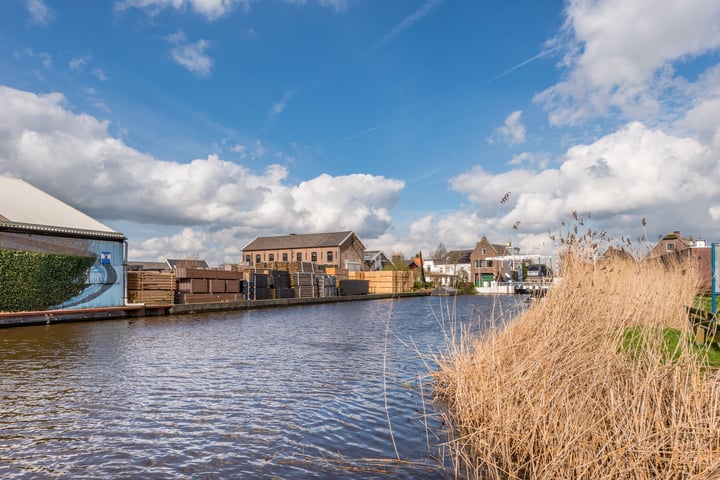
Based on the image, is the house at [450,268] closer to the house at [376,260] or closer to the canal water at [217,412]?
the house at [376,260]

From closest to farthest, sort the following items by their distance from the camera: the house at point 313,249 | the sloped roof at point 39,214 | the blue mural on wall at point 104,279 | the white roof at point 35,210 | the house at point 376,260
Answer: the sloped roof at point 39,214 → the white roof at point 35,210 → the blue mural on wall at point 104,279 → the house at point 313,249 → the house at point 376,260

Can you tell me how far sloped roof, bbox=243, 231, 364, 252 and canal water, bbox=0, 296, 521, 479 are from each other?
165 ft

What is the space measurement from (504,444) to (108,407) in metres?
5.78

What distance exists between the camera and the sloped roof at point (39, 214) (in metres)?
21.0

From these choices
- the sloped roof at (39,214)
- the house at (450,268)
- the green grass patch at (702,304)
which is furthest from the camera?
the house at (450,268)

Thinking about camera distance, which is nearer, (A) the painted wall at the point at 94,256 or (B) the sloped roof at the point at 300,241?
(A) the painted wall at the point at 94,256

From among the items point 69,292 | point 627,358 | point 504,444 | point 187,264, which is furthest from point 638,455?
point 187,264

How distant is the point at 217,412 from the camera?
22.9 feet

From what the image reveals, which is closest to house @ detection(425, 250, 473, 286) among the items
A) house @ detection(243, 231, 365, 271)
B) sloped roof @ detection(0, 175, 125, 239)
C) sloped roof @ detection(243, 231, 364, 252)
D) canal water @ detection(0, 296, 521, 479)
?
house @ detection(243, 231, 365, 271)

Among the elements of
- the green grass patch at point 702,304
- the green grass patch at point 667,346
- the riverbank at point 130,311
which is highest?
the green grass patch at point 667,346

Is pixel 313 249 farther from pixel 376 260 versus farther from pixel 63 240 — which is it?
pixel 63 240

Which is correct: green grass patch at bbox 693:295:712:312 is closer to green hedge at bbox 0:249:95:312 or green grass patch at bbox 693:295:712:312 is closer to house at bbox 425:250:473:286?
green hedge at bbox 0:249:95:312

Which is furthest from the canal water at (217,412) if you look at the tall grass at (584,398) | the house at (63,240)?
the house at (63,240)

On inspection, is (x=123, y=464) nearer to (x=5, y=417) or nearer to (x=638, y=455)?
(x=5, y=417)
